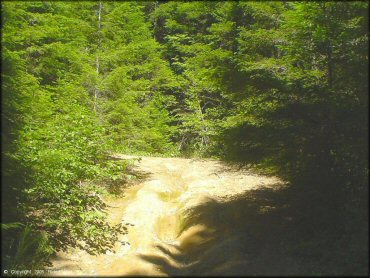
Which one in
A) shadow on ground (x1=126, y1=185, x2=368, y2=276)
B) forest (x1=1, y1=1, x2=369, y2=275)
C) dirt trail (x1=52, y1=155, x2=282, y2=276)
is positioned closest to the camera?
shadow on ground (x1=126, y1=185, x2=368, y2=276)

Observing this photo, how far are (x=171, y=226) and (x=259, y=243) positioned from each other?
4.61 metres

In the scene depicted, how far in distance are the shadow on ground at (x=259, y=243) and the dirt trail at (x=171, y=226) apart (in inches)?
1.9

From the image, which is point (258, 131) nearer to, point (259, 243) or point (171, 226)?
point (259, 243)

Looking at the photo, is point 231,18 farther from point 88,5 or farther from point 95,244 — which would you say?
point 95,244

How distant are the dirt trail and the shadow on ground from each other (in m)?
0.05

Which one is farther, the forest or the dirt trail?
the dirt trail

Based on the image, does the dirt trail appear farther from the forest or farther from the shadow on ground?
the forest

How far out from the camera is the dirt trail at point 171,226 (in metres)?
9.26

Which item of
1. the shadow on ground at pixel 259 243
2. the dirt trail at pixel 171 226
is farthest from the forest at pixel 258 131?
the dirt trail at pixel 171 226

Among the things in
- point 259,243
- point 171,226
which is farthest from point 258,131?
point 171,226

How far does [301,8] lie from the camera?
31.6 feet

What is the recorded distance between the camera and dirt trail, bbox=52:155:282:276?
926 cm

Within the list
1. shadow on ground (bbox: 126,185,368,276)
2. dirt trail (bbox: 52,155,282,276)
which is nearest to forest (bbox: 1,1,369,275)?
shadow on ground (bbox: 126,185,368,276)

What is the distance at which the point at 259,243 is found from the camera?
28.4 feet
